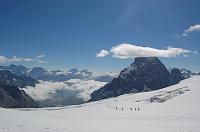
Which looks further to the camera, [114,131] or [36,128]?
[114,131]

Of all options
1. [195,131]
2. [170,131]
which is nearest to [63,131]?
[170,131]

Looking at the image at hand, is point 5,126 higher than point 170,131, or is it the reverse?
point 5,126

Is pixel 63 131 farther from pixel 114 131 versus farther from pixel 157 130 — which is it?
pixel 157 130

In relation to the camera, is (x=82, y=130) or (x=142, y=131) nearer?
(x=82, y=130)

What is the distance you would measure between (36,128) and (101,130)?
21.5ft

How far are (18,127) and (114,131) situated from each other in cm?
932

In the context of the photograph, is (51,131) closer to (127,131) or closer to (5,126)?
(5,126)

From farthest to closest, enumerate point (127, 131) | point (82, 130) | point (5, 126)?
point (127, 131) < point (82, 130) < point (5, 126)

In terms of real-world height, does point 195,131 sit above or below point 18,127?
below

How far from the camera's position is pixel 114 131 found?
29703 millimetres

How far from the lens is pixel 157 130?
31438 millimetres

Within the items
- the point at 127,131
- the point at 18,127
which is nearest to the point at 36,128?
the point at 18,127

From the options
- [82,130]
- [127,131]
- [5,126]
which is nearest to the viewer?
[5,126]

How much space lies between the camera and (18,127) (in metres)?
25.8
